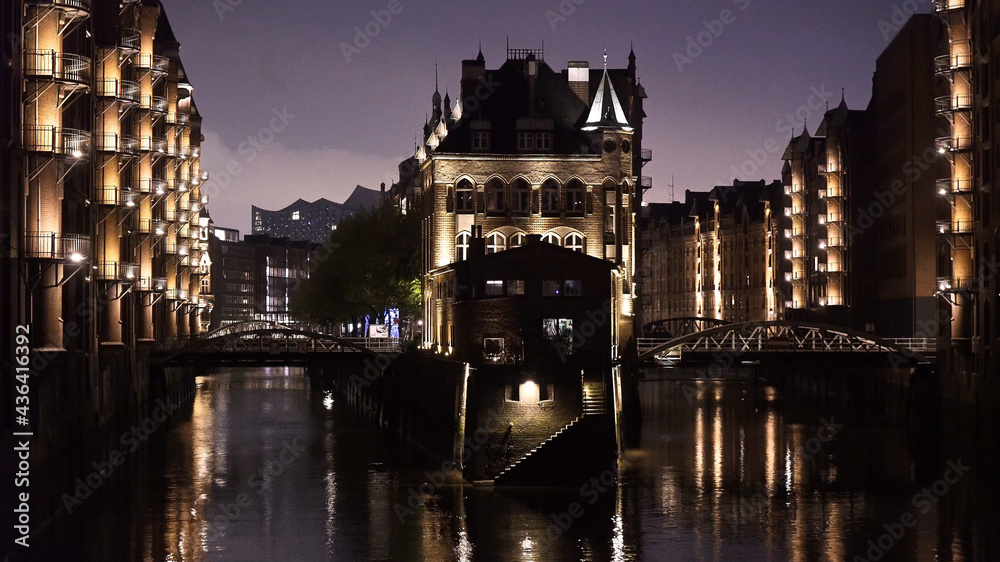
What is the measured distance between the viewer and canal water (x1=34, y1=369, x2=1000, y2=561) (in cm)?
4119

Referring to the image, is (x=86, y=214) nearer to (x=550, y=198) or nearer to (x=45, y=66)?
(x=45, y=66)

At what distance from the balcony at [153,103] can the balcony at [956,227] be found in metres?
40.5

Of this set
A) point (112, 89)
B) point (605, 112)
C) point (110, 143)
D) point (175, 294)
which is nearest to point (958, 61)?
point (605, 112)

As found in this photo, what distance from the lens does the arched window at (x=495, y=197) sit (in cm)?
7675

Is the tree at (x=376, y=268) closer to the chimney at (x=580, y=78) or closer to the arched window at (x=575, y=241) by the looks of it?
the chimney at (x=580, y=78)

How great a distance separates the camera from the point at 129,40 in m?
66.7

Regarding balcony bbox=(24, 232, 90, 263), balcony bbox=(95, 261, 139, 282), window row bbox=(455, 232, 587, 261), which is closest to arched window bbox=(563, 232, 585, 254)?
window row bbox=(455, 232, 587, 261)

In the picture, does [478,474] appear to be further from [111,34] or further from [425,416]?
[111,34]

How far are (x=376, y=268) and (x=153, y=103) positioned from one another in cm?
2285

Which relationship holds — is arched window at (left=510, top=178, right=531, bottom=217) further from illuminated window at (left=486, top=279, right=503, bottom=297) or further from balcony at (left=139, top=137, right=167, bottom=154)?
balcony at (left=139, top=137, right=167, bottom=154)

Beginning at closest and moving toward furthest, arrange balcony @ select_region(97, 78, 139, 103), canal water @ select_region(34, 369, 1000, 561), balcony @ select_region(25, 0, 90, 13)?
canal water @ select_region(34, 369, 1000, 561) < balcony @ select_region(25, 0, 90, 13) < balcony @ select_region(97, 78, 139, 103)

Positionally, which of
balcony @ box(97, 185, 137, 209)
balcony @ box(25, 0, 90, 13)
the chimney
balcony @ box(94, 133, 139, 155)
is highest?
the chimney

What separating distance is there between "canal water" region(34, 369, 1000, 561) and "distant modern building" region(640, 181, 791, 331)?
62438mm

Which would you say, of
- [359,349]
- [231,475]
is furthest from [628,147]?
[231,475]
